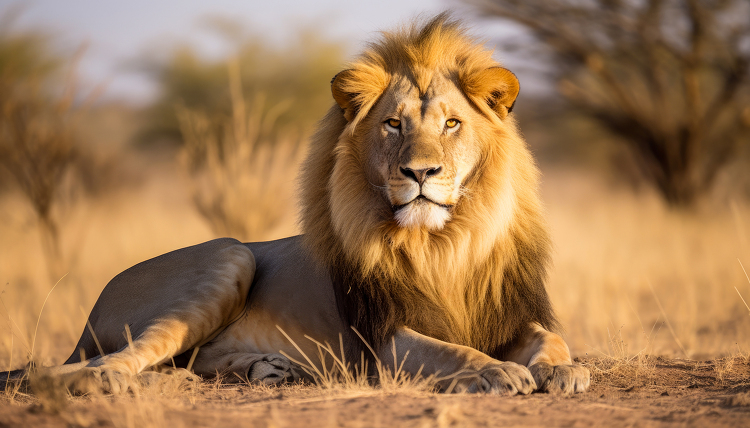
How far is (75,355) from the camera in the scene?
147 inches

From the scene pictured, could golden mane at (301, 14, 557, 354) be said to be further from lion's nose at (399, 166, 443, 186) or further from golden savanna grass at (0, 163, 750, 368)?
golden savanna grass at (0, 163, 750, 368)

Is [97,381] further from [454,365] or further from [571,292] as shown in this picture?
[571,292]

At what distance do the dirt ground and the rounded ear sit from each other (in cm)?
134

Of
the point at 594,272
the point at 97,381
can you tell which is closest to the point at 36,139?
the point at 97,381

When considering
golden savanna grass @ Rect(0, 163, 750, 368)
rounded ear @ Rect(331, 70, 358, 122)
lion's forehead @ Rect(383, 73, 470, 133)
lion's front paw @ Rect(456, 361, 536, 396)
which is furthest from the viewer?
golden savanna grass @ Rect(0, 163, 750, 368)

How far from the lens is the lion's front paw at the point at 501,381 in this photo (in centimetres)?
267

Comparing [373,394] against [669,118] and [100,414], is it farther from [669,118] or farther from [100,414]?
[669,118]

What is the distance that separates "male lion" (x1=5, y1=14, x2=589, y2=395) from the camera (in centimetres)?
310

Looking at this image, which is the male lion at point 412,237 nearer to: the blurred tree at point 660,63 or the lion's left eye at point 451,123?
the lion's left eye at point 451,123

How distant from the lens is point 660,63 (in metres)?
11.9

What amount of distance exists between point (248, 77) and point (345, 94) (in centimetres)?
1729

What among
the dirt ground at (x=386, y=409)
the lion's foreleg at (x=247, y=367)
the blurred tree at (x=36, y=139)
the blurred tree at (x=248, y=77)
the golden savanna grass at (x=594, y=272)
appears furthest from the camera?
the blurred tree at (x=248, y=77)

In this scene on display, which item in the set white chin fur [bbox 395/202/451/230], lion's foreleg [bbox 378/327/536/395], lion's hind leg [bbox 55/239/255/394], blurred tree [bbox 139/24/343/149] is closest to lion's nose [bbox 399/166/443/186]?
white chin fur [bbox 395/202/451/230]

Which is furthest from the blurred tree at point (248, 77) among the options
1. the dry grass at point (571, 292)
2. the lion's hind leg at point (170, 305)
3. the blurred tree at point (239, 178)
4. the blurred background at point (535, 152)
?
the lion's hind leg at point (170, 305)
